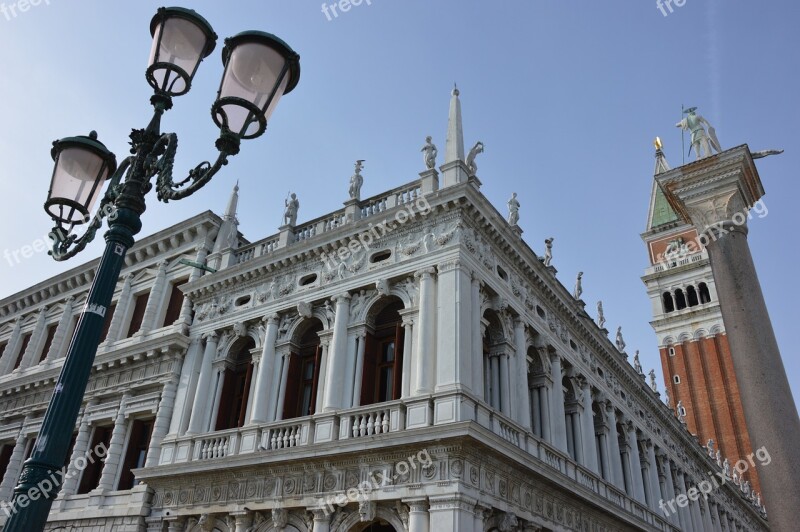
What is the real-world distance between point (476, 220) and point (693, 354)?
46199mm

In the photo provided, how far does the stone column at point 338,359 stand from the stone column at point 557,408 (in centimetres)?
657

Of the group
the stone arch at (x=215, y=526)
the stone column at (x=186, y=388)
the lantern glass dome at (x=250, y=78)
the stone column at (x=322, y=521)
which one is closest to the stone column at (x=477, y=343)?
the stone column at (x=322, y=521)

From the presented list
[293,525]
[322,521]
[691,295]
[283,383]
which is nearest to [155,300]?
[283,383]

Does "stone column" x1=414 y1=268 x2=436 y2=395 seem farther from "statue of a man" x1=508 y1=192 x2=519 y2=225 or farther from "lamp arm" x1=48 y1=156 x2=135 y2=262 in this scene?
"lamp arm" x1=48 y1=156 x2=135 y2=262

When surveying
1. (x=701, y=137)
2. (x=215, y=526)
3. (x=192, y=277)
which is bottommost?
(x=215, y=526)

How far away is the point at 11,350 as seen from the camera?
90.0 ft

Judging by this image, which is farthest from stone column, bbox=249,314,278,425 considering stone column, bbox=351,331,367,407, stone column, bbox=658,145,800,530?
stone column, bbox=658,145,800,530

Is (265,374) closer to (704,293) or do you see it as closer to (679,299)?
(704,293)

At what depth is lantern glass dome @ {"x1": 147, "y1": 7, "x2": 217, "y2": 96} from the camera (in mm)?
6258

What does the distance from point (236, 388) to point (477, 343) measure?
8.22 meters

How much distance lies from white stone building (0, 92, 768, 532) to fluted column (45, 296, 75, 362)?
123 cm

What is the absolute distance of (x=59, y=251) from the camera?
7238 millimetres

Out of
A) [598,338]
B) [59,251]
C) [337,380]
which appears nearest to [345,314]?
[337,380]

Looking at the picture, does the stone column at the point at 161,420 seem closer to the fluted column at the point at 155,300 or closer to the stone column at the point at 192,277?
the stone column at the point at 192,277
